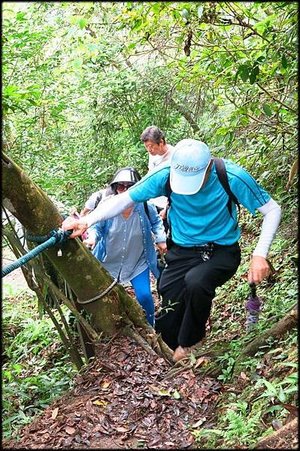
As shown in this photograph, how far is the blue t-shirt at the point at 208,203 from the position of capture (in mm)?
3902

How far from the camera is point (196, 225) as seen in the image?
4188mm

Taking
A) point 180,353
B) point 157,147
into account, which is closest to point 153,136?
point 157,147

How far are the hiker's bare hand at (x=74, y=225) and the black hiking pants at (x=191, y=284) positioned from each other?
92 cm

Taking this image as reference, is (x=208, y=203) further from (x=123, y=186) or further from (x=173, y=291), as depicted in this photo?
(x=123, y=186)

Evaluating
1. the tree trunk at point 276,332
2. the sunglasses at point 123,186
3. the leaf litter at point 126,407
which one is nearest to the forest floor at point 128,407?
the leaf litter at point 126,407

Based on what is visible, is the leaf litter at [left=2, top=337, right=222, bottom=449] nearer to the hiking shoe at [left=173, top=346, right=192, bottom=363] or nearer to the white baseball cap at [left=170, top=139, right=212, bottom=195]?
the hiking shoe at [left=173, top=346, right=192, bottom=363]

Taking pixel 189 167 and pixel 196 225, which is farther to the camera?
pixel 196 225

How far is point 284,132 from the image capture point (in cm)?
502

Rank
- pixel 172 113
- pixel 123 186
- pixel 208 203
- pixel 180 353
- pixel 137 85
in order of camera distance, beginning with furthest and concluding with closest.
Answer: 1. pixel 172 113
2. pixel 137 85
3. pixel 123 186
4. pixel 180 353
5. pixel 208 203

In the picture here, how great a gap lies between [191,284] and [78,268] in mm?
893

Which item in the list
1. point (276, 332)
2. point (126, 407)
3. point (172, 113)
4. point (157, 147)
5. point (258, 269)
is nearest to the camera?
point (126, 407)

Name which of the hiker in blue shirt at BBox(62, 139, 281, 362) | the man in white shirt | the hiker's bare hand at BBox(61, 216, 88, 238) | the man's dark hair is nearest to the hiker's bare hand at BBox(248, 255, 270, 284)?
the hiker in blue shirt at BBox(62, 139, 281, 362)

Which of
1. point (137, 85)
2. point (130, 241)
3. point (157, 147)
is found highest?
point (137, 85)

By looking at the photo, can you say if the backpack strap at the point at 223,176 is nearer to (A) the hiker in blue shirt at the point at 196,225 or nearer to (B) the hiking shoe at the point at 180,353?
(A) the hiker in blue shirt at the point at 196,225
